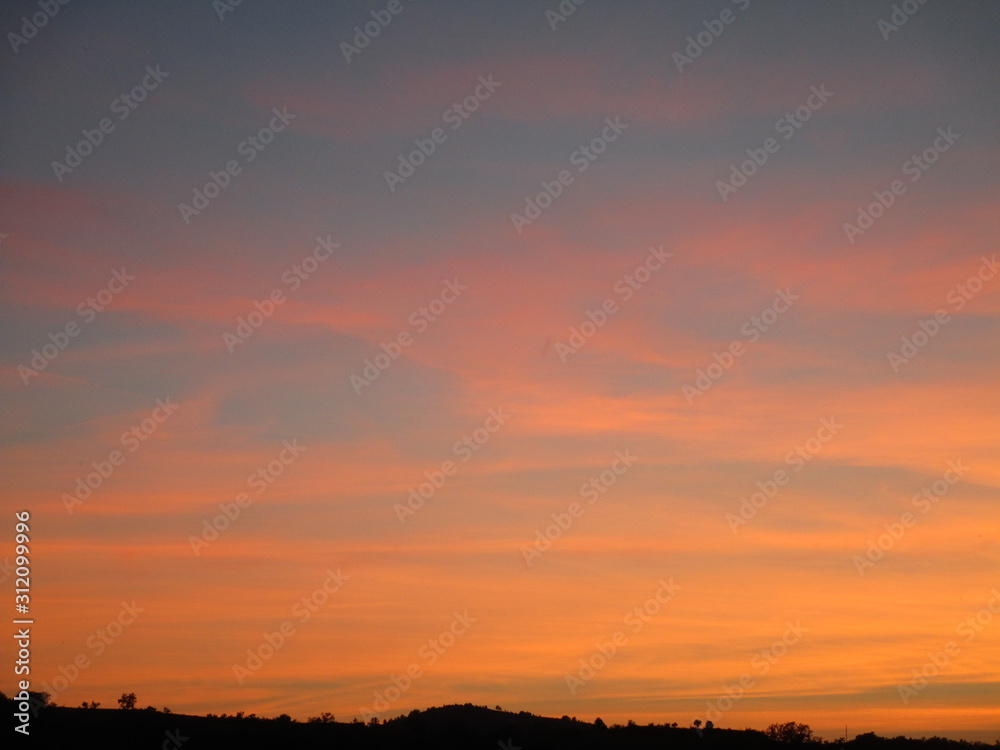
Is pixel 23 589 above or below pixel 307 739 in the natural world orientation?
above

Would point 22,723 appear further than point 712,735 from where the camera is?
No

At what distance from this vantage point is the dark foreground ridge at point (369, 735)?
149 ft

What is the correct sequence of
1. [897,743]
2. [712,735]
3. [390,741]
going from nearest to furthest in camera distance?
[390,741] < [712,735] < [897,743]

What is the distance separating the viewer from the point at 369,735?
49094 mm

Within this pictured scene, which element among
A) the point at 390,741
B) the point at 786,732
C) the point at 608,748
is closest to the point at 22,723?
the point at 390,741

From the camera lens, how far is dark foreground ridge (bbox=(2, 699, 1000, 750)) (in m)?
45.5

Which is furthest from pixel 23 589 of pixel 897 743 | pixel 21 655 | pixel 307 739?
pixel 897 743

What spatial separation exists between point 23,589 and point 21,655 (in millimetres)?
1754

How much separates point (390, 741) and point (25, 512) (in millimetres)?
24561

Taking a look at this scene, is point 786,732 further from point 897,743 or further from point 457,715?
point 457,715

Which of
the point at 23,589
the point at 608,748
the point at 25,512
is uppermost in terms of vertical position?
the point at 25,512

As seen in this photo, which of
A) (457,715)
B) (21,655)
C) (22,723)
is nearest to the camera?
(21,655)

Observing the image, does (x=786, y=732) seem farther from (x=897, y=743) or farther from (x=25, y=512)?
(x=25, y=512)

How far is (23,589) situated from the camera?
2833 cm
